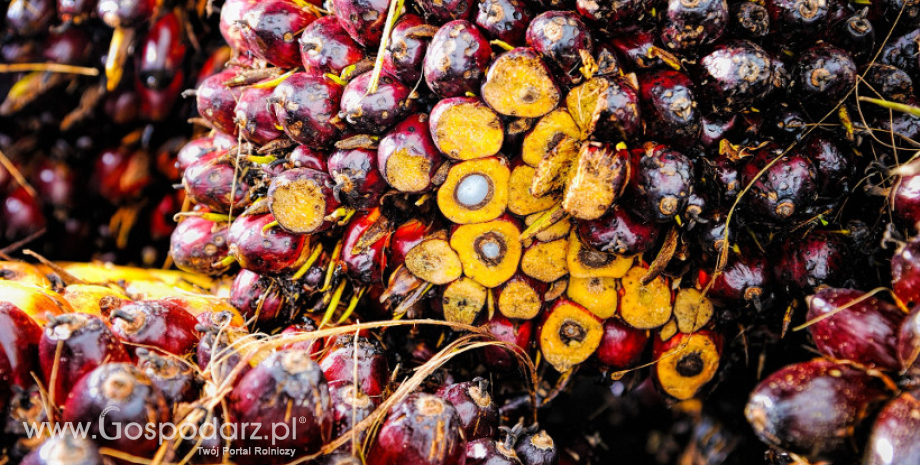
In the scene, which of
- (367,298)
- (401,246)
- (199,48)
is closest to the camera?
(401,246)

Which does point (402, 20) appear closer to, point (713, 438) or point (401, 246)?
point (401, 246)

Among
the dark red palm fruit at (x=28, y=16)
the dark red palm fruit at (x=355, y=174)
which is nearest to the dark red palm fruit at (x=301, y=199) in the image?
the dark red palm fruit at (x=355, y=174)

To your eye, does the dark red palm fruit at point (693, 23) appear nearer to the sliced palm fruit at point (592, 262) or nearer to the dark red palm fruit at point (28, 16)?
the sliced palm fruit at point (592, 262)

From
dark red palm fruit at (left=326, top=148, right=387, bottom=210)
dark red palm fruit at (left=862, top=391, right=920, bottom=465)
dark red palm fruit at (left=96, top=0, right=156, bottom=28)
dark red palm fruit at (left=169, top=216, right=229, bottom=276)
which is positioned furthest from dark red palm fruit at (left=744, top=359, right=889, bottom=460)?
dark red palm fruit at (left=96, top=0, right=156, bottom=28)

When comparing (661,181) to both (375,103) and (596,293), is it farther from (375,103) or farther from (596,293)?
(375,103)

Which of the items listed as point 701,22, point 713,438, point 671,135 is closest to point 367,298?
point 671,135

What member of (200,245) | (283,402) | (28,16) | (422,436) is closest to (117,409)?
(283,402)
